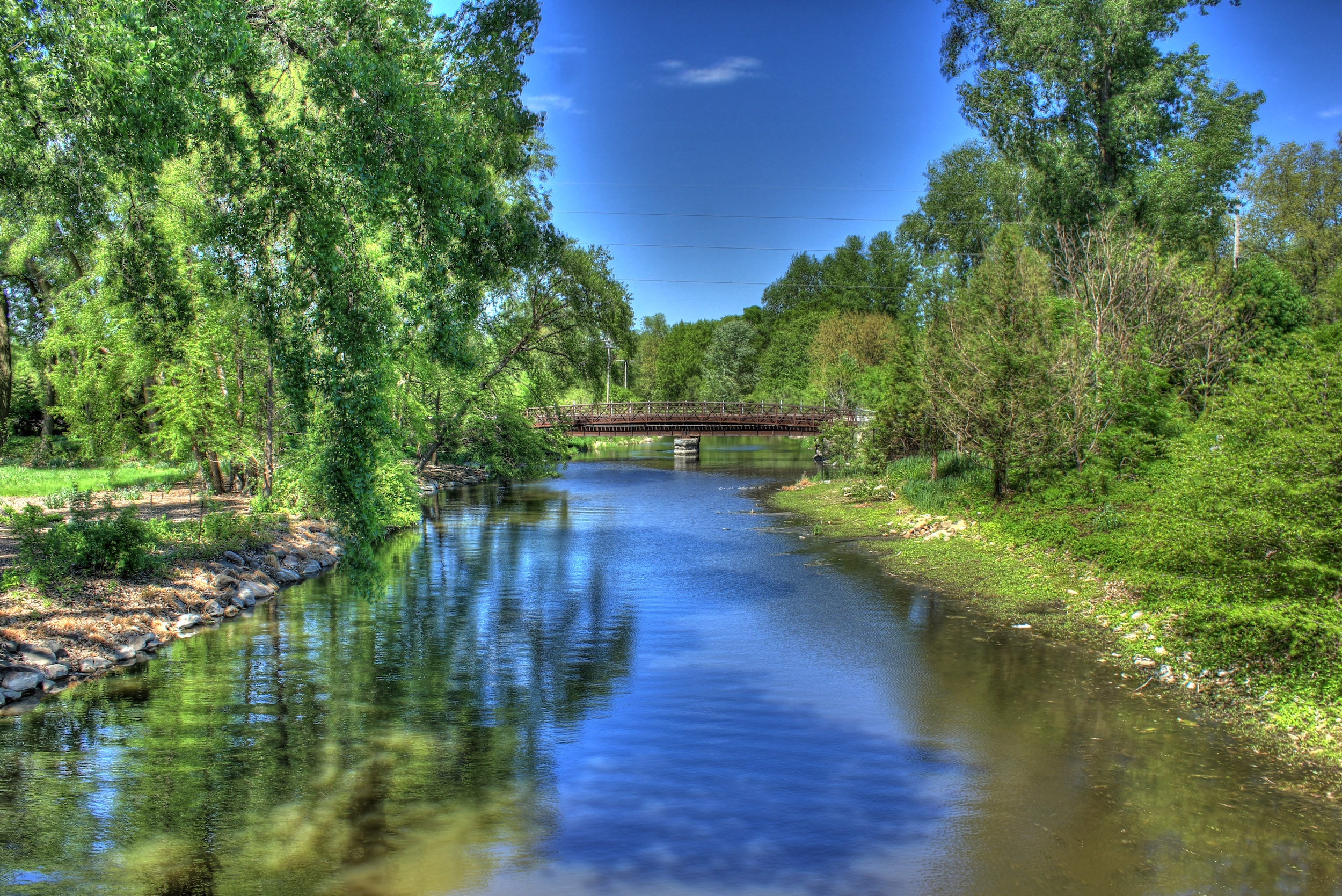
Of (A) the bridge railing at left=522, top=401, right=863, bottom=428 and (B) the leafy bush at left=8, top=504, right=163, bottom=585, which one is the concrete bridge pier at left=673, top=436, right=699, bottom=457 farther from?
(B) the leafy bush at left=8, top=504, right=163, bottom=585

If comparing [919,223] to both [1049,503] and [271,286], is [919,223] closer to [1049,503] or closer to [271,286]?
[1049,503]

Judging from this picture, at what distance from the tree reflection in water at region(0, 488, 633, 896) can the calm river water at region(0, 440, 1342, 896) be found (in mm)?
38

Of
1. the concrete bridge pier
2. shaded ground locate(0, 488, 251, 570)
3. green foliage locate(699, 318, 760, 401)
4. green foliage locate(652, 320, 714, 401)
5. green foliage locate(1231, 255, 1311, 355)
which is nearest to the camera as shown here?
shaded ground locate(0, 488, 251, 570)

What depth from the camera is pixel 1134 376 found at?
1905 cm

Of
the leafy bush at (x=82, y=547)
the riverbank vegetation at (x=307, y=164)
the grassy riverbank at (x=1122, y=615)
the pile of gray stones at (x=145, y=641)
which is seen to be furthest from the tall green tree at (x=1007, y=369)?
the leafy bush at (x=82, y=547)

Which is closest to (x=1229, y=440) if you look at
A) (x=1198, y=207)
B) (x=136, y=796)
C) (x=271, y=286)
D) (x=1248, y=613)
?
(x=1248, y=613)

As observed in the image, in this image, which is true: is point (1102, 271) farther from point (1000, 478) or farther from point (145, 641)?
point (145, 641)

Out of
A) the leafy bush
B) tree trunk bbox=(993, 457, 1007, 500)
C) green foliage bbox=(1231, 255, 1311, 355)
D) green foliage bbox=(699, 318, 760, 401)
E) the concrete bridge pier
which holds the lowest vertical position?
the leafy bush

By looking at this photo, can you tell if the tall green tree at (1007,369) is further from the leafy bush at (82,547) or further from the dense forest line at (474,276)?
the leafy bush at (82,547)

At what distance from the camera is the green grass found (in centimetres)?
2594

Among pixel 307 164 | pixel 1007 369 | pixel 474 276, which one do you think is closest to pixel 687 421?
pixel 1007 369

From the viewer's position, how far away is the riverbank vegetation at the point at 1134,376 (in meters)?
10.7

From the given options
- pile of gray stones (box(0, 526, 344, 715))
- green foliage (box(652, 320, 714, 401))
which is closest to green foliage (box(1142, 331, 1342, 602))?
pile of gray stones (box(0, 526, 344, 715))

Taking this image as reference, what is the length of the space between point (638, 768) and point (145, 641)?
9.37m
